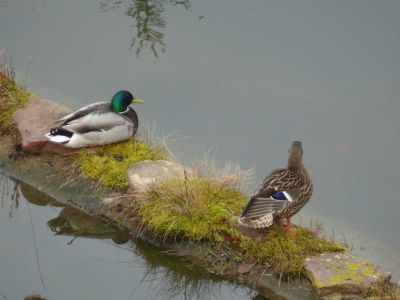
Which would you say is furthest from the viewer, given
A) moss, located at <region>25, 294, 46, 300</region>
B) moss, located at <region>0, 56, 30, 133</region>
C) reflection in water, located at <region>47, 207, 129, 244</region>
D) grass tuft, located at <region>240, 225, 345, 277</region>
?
moss, located at <region>0, 56, 30, 133</region>

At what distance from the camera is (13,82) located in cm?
855

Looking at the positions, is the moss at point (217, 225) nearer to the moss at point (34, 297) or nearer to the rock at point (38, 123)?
the moss at point (34, 297)

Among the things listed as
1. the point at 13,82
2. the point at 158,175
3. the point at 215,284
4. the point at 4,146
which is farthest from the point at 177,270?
the point at 13,82

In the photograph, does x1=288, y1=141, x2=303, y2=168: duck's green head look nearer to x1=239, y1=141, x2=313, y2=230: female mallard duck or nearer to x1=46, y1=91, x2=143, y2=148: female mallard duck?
x1=239, y1=141, x2=313, y2=230: female mallard duck

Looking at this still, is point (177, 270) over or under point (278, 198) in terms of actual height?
under

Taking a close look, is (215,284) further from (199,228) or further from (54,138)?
(54,138)

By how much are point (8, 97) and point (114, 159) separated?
1448 mm

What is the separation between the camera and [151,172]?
23.7 feet

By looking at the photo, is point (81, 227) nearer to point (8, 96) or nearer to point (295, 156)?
point (8, 96)

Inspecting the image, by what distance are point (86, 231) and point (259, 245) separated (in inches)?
64.7

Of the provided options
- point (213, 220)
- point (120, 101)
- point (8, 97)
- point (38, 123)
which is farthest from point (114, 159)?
point (8, 97)

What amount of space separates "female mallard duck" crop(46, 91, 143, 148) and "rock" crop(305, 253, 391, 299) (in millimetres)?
2300

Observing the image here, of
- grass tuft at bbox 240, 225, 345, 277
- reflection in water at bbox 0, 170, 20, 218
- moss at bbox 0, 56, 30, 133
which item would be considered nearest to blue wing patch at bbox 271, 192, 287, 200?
grass tuft at bbox 240, 225, 345, 277

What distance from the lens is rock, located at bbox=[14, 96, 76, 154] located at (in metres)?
7.76
